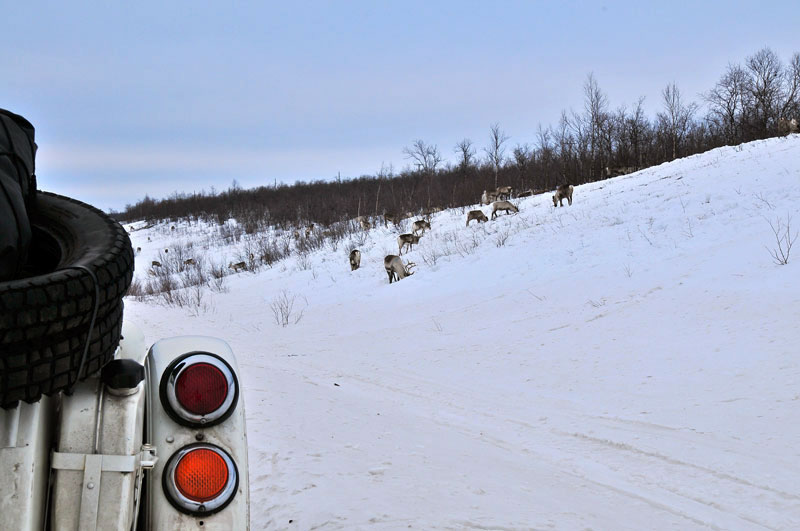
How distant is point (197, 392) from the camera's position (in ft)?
5.82

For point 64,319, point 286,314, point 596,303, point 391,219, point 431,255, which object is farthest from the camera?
point 391,219

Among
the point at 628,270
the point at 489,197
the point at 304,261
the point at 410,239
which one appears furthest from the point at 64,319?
the point at 489,197

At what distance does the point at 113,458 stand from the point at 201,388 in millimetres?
330

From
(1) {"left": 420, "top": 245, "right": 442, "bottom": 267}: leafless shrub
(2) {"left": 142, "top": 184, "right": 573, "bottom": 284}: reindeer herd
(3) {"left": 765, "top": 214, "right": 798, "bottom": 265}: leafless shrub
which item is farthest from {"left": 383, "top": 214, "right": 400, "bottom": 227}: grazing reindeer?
(3) {"left": 765, "top": 214, "right": 798, "bottom": 265}: leafless shrub

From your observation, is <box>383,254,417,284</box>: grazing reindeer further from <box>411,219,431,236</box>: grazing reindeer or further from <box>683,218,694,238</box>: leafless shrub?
<box>683,218,694,238</box>: leafless shrub

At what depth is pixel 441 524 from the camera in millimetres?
2973

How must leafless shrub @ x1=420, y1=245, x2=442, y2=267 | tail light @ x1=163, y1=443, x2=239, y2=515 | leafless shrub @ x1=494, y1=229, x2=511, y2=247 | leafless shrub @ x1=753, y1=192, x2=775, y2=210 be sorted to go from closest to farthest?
tail light @ x1=163, y1=443, x2=239, y2=515
leafless shrub @ x1=753, y1=192, x2=775, y2=210
leafless shrub @ x1=494, y1=229, x2=511, y2=247
leafless shrub @ x1=420, y1=245, x2=442, y2=267

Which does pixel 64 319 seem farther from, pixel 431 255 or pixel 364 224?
pixel 364 224

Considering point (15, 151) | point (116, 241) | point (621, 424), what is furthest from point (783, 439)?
point (15, 151)

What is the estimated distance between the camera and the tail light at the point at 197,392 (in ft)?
5.75

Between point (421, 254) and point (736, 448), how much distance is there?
13982 millimetres

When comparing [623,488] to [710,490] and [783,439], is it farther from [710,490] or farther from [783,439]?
[783,439]

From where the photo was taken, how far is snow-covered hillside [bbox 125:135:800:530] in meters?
3.38

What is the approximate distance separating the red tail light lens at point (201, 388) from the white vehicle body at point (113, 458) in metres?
0.03
